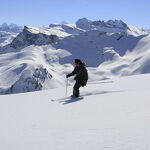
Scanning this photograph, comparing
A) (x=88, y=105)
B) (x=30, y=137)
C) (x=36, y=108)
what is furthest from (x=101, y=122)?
(x=36, y=108)

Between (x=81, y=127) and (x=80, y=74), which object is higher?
(x=81, y=127)

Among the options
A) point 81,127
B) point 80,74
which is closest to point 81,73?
point 80,74

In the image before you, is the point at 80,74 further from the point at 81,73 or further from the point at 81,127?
the point at 81,127

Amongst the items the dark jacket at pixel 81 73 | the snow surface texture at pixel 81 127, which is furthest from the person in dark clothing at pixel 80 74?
the snow surface texture at pixel 81 127

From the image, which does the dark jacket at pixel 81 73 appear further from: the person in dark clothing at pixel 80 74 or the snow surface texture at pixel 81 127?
the snow surface texture at pixel 81 127

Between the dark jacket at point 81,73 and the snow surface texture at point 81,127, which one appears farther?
the dark jacket at point 81,73

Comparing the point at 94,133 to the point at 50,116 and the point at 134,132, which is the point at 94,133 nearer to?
the point at 134,132

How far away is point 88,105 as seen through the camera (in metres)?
12.2

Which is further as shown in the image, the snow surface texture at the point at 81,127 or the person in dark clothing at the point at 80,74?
the person in dark clothing at the point at 80,74

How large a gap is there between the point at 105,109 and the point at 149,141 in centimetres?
443

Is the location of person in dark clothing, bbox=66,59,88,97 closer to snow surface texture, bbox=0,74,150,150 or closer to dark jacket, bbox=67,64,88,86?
dark jacket, bbox=67,64,88,86

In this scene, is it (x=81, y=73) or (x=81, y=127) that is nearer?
(x=81, y=127)

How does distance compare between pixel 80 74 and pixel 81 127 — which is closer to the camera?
pixel 81 127

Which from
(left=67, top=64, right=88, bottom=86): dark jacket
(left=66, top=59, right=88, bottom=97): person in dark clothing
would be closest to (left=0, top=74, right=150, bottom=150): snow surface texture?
(left=66, top=59, right=88, bottom=97): person in dark clothing
